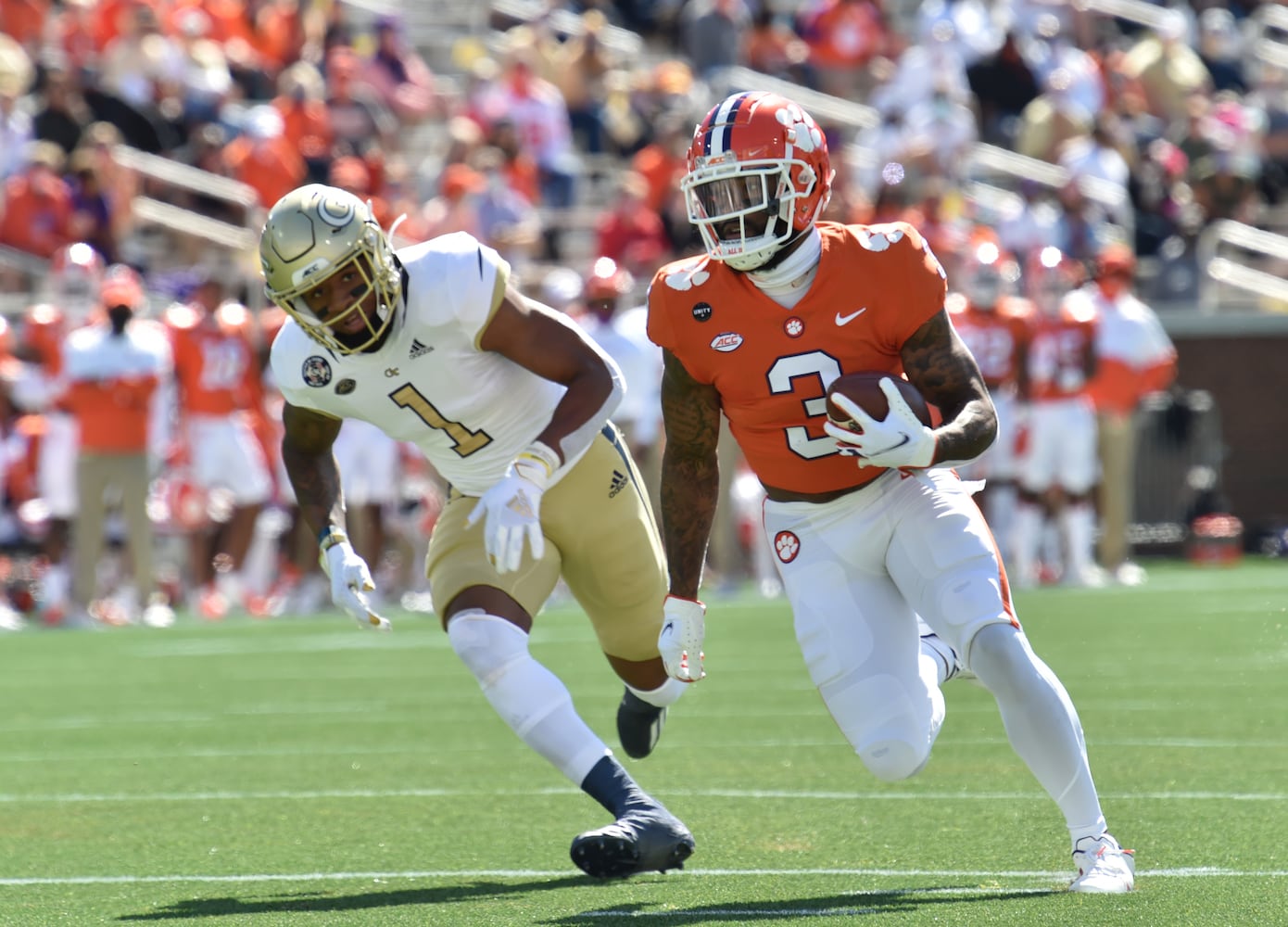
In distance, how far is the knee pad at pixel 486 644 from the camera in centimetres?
506

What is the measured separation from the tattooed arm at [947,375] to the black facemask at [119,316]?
8.55 meters

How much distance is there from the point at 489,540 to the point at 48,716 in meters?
4.32

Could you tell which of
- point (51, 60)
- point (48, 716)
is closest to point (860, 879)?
point (48, 716)

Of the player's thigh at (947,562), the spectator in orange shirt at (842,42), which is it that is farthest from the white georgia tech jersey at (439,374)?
the spectator in orange shirt at (842,42)

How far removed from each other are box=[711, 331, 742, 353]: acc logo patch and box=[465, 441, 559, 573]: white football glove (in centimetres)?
51

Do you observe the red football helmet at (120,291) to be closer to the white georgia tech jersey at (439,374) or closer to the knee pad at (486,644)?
the white georgia tech jersey at (439,374)

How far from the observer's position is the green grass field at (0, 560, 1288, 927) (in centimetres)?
454

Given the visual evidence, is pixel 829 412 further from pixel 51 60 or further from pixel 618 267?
pixel 51 60

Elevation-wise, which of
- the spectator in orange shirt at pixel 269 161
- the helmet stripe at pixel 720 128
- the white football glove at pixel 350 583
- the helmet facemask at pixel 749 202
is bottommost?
the spectator in orange shirt at pixel 269 161

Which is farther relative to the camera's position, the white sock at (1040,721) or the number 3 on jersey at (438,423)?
the number 3 on jersey at (438,423)

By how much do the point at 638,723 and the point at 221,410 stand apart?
7944 millimetres

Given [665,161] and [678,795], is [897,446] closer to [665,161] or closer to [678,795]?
[678,795]

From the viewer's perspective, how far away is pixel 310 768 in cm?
684

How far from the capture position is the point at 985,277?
13.7m
